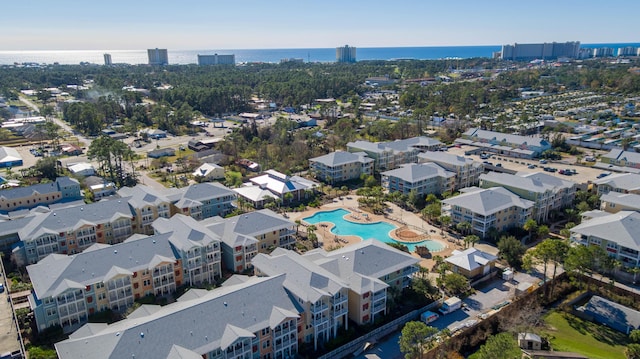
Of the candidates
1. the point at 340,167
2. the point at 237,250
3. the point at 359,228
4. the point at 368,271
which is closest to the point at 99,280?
the point at 237,250

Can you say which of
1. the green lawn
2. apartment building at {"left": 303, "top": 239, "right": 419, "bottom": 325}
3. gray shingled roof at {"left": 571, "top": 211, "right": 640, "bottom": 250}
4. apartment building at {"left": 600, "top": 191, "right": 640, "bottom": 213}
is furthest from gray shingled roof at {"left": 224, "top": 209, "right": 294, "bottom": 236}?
apartment building at {"left": 600, "top": 191, "right": 640, "bottom": 213}

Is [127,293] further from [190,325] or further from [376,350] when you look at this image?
[376,350]

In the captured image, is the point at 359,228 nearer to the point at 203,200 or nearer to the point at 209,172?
the point at 203,200

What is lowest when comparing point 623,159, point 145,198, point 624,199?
point 624,199

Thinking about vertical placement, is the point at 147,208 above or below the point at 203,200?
above

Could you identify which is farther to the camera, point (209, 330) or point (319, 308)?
point (319, 308)

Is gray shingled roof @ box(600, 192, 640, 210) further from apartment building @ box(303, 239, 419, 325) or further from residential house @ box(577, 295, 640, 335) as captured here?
apartment building @ box(303, 239, 419, 325)
